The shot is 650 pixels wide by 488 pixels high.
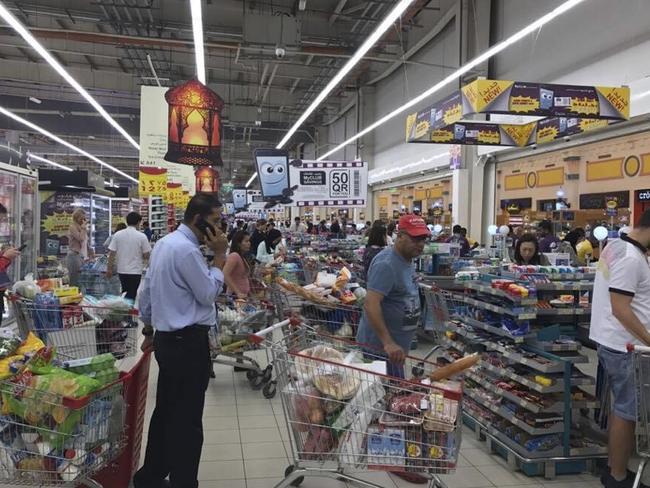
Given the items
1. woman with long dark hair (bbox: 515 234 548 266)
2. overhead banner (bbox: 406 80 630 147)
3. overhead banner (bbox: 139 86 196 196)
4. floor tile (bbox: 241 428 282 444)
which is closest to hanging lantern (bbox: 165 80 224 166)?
overhead banner (bbox: 139 86 196 196)

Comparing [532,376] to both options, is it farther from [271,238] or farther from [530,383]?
[271,238]

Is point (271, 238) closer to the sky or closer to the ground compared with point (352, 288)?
closer to the sky

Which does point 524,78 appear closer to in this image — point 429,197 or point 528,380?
point 429,197

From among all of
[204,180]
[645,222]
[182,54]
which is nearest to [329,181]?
[204,180]

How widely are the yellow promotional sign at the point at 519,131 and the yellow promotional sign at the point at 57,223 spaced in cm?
932

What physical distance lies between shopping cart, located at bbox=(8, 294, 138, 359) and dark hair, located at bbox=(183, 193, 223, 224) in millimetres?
1445

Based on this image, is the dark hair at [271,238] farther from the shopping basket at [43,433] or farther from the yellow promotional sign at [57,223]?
the shopping basket at [43,433]

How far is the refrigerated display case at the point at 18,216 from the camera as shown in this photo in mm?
8172

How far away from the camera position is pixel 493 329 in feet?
13.7

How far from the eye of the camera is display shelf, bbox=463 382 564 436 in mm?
3736

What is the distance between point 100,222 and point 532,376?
14399 mm

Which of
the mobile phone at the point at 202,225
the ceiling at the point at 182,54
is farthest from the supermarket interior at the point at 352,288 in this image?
the ceiling at the point at 182,54

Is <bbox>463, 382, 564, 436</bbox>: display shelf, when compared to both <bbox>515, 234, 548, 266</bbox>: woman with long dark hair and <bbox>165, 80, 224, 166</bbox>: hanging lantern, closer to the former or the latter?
<bbox>515, 234, 548, 266</bbox>: woman with long dark hair

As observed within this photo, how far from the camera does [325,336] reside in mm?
3490
